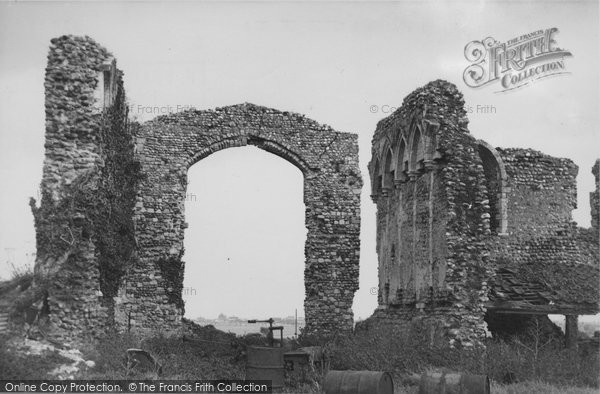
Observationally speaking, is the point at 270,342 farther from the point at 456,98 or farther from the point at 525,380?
the point at 456,98

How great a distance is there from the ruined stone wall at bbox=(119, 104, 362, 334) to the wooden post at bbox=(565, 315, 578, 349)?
5.96 metres

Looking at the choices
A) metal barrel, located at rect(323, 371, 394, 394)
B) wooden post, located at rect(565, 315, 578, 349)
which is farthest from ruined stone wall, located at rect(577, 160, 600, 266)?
metal barrel, located at rect(323, 371, 394, 394)

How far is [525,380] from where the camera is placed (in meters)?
15.3

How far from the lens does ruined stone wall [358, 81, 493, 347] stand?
725 inches

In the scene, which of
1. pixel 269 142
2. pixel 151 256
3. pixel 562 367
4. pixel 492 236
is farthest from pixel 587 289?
pixel 151 256

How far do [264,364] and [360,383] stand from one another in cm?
366

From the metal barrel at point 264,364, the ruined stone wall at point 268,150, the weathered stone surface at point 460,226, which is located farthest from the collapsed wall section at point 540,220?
the metal barrel at point 264,364

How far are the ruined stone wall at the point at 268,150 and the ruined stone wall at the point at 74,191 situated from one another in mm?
4544

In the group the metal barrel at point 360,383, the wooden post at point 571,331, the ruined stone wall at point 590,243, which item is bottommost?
the metal barrel at point 360,383

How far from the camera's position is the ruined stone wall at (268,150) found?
2366 centimetres

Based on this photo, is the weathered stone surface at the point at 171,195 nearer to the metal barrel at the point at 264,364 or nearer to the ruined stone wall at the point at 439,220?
the ruined stone wall at the point at 439,220

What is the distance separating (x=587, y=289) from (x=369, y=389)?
39.7 ft

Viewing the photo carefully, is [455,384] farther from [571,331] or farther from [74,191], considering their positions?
[571,331]

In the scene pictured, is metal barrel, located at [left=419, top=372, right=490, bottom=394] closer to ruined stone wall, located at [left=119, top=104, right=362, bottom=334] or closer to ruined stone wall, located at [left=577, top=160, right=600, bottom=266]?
ruined stone wall, located at [left=119, top=104, right=362, bottom=334]
